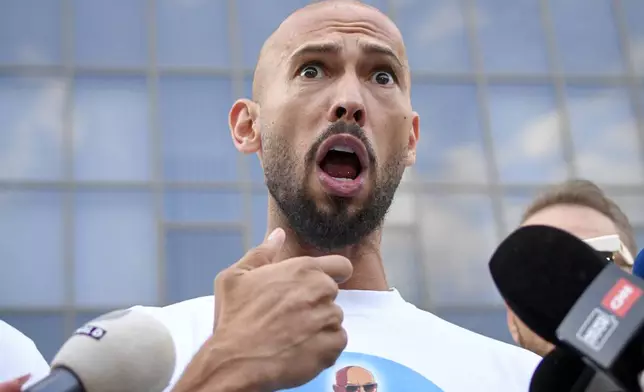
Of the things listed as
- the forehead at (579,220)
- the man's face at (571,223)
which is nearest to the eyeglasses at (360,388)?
the man's face at (571,223)

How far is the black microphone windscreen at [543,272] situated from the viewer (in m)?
1.35

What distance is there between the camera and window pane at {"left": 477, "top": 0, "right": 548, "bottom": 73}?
1148 centimetres

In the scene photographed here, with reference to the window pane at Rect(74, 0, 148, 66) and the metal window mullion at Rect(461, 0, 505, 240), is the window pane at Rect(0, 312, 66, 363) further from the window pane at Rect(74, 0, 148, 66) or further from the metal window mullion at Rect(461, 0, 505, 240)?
the metal window mullion at Rect(461, 0, 505, 240)

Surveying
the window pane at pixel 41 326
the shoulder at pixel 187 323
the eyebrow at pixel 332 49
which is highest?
the eyebrow at pixel 332 49

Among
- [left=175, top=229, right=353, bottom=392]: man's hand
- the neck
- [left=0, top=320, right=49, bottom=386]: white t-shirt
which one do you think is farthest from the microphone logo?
[left=0, top=320, right=49, bottom=386]: white t-shirt

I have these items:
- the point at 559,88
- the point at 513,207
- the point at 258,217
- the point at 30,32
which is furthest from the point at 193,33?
the point at 559,88

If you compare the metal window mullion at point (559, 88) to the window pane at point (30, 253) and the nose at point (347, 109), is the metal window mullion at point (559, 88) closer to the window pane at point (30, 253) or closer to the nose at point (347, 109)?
the window pane at point (30, 253)

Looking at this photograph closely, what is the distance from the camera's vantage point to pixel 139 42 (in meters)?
10.9

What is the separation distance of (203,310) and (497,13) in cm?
979

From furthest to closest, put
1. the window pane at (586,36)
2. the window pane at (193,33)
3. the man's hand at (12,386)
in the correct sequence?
the window pane at (586,36) < the window pane at (193,33) < the man's hand at (12,386)

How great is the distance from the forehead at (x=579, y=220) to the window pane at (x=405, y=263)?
6441 mm

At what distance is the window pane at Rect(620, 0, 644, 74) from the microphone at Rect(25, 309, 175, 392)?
11.2m

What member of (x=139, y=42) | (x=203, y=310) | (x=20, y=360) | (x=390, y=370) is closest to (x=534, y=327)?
(x=390, y=370)

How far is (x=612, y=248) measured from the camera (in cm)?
331
